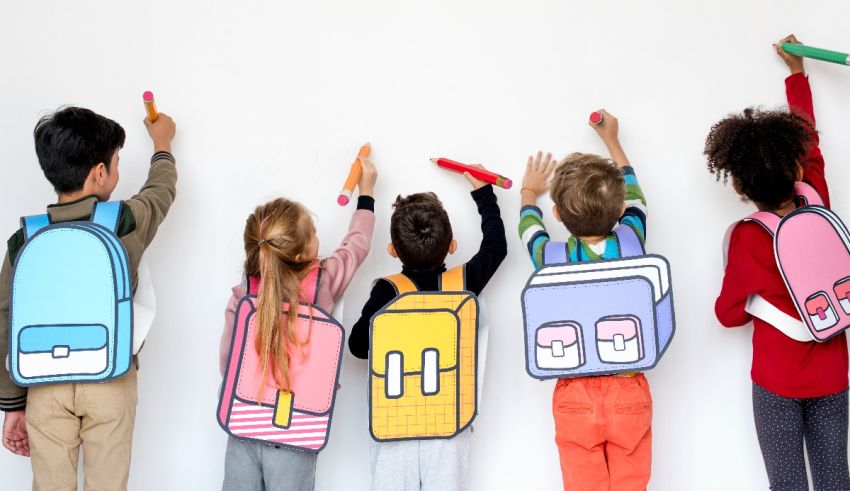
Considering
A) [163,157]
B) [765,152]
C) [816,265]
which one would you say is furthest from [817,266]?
[163,157]

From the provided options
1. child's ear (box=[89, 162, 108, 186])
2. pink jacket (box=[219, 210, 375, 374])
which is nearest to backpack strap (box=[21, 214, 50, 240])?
child's ear (box=[89, 162, 108, 186])

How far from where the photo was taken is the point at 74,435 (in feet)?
5.70

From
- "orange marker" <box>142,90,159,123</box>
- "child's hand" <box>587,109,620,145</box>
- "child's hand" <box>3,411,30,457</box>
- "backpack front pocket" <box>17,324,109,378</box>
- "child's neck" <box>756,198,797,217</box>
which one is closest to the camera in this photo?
"backpack front pocket" <box>17,324,109,378</box>

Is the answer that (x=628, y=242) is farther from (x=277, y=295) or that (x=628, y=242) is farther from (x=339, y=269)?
(x=277, y=295)

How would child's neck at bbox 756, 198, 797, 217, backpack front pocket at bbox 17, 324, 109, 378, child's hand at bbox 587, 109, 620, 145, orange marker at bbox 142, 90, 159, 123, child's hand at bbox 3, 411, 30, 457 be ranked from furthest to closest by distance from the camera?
1. child's hand at bbox 587, 109, 620, 145
2. orange marker at bbox 142, 90, 159, 123
3. child's neck at bbox 756, 198, 797, 217
4. child's hand at bbox 3, 411, 30, 457
5. backpack front pocket at bbox 17, 324, 109, 378

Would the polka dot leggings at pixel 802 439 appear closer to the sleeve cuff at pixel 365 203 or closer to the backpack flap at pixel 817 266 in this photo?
the backpack flap at pixel 817 266

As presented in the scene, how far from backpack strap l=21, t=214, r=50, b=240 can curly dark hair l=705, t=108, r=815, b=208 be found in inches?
58.1

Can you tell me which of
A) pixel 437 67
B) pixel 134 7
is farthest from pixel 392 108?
pixel 134 7

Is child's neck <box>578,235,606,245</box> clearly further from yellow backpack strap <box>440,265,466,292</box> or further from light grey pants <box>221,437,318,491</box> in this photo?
light grey pants <box>221,437,318,491</box>

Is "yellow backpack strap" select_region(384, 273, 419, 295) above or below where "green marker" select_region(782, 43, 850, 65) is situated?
below

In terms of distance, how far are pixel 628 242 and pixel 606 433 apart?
1.33 ft

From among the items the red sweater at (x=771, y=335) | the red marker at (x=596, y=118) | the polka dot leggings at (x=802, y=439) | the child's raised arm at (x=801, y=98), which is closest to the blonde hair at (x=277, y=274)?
the red marker at (x=596, y=118)

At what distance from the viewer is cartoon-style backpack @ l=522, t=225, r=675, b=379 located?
5.85ft

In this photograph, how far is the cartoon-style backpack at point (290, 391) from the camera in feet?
5.87
